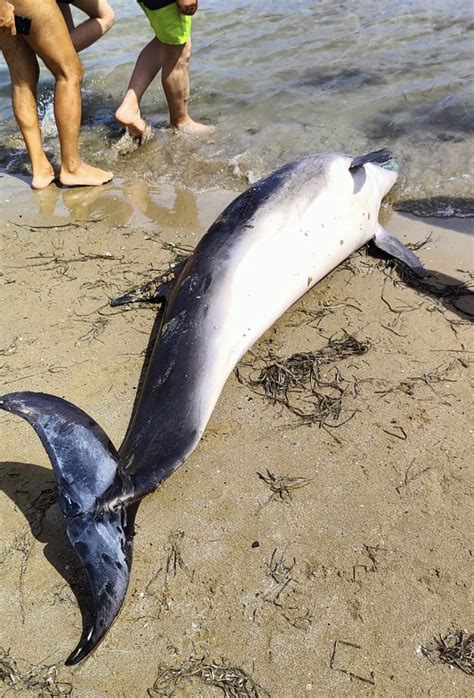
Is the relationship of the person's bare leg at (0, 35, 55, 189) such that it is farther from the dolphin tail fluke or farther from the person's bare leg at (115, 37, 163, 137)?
the dolphin tail fluke

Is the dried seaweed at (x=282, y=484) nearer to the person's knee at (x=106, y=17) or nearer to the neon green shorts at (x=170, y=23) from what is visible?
the neon green shorts at (x=170, y=23)

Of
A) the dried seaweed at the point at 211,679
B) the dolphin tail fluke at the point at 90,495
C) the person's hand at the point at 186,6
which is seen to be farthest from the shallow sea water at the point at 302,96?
the dried seaweed at the point at 211,679

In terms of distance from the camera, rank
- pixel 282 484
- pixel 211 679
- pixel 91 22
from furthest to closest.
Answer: pixel 91 22 → pixel 282 484 → pixel 211 679

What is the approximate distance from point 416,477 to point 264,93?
6606 millimetres

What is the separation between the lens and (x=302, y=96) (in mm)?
7762

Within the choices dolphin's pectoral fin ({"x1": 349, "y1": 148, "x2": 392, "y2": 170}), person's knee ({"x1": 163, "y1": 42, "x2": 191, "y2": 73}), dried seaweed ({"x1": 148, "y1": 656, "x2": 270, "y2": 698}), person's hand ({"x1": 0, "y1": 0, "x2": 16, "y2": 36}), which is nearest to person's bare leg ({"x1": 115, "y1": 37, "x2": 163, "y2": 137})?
person's knee ({"x1": 163, "y1": 42, "x2": 191, "y2": 73})

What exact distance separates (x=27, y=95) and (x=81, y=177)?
2.81 feet

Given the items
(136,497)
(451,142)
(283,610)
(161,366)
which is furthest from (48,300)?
(451,142)

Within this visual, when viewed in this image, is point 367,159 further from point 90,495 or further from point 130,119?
point 90,495

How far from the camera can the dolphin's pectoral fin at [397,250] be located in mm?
4125

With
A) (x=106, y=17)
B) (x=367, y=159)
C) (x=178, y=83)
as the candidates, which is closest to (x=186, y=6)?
(x=178, y=83)

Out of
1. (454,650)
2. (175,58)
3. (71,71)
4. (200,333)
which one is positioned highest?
(71,71)

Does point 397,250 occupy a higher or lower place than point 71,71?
lower

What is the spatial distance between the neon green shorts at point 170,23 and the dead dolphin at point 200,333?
279 cm
